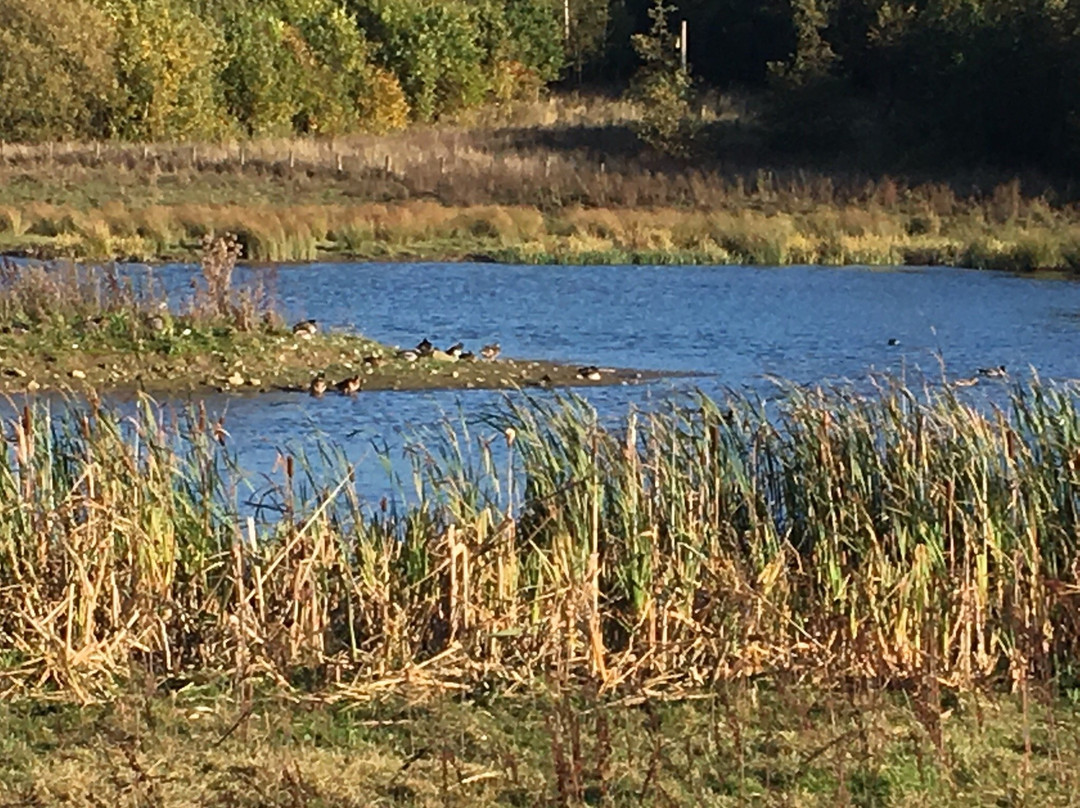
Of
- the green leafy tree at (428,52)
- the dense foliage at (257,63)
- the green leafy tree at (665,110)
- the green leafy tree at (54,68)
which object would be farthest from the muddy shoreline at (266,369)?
the green leafy tree at (428,52)

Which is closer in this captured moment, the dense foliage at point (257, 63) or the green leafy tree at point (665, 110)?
the green leafy tree at point (665, 110)

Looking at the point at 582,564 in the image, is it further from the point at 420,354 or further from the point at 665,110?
the point at 665,110

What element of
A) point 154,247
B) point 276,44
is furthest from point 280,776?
point 276,44

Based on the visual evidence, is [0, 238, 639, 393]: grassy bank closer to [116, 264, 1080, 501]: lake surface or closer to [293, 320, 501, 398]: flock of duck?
[293, 320, 501, 398]: flock of duck

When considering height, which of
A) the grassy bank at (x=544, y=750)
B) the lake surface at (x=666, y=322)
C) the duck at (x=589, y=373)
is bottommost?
the lake surface at (x=666, y=322)

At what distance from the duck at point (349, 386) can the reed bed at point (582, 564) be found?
31.5ft

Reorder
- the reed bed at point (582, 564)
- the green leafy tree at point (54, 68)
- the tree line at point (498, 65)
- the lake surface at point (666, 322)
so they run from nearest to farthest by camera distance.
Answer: the reed bed at point (582, 564)
the lake surface at point (666, 322)
the tree line at point (498, 65)
the green leafy tree at point (54, 68)

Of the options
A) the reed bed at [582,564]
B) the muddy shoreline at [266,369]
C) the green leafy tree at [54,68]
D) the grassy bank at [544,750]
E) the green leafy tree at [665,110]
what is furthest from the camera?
the green leafy tree at [54,68]

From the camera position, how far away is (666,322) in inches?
1006

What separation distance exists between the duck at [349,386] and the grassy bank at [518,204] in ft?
43.2

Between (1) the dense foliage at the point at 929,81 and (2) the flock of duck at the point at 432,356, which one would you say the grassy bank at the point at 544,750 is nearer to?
(2) the flock of duck at the point at 432,356

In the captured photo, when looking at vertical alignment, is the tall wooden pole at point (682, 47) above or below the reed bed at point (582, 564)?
below

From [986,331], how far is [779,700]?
62.3ft

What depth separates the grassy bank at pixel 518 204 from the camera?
34.8m
